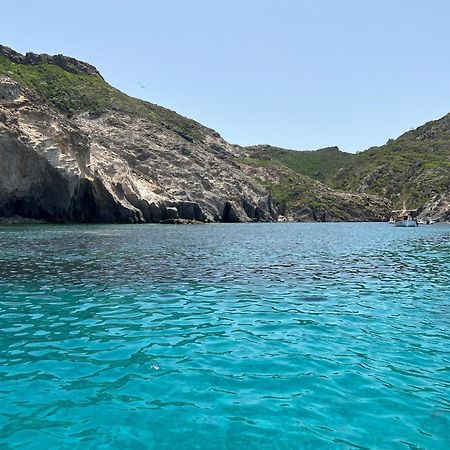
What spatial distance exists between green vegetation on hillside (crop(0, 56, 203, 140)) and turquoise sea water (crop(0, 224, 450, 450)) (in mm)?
147586

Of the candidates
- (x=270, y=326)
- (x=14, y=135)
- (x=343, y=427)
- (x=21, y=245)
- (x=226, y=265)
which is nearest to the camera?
(x=343, y=427)

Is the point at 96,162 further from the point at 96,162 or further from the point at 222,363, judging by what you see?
the point at 222,363

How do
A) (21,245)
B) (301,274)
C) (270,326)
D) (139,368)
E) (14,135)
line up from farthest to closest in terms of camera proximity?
(14,135)
(21,245)
(301,274)
(270,326)
(139,368)

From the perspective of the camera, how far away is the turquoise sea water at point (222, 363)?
26.0 feet

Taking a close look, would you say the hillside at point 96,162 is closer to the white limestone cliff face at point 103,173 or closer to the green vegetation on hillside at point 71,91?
the white limestone cliff face at point 103,173

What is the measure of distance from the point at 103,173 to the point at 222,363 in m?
91.6

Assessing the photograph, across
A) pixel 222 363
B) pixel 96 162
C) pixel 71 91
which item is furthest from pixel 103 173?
pixel 222 363

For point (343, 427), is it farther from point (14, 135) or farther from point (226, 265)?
point (14, 135)

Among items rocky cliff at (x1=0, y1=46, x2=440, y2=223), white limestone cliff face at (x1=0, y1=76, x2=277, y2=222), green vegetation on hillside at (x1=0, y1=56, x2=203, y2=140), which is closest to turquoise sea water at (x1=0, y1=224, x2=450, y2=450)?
white limestone cliff face at (x1=0, y1=76, x2=277, y2=222)

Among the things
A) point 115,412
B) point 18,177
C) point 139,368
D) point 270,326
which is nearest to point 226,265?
point 270,326

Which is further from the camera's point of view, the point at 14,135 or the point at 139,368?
the point at 14,135

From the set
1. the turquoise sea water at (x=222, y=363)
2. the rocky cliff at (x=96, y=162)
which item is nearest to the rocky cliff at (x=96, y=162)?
the rocky cliff at (x=96, y=162)

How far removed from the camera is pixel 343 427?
26.7 feet

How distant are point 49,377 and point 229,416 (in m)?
4.78
